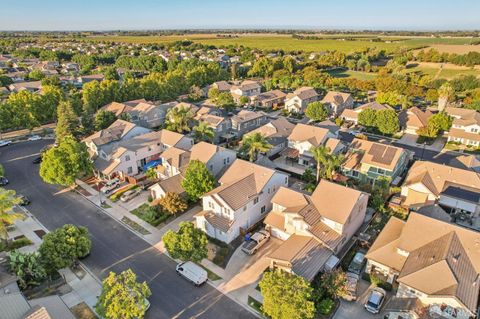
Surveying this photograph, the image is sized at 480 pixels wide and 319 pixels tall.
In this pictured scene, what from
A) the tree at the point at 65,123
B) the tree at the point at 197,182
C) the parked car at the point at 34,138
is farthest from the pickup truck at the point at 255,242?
the parked car at the point at 34,138

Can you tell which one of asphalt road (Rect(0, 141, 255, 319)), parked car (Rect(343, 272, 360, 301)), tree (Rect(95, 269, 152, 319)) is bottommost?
asphalt road (Rect(0, 141, 255, 319))

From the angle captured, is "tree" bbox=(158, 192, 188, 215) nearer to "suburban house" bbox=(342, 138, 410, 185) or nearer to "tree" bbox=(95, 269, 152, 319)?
"tree" bbox=(95, 269, 152, 319)

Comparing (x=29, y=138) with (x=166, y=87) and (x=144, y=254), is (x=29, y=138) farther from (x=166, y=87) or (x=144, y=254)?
(x=144, y=254)

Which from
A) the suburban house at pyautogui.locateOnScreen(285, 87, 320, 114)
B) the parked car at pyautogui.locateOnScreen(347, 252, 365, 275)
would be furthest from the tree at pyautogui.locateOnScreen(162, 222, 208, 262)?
the suburban house at pyautogui.locateOnScreen(285, 87, 320, 114)

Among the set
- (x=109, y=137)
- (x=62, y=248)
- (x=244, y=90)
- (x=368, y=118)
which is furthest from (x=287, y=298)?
→ (x=244, y=90)

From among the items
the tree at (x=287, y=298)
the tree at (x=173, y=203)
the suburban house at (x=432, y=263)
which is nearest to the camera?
the tree at (x=287, y=298)

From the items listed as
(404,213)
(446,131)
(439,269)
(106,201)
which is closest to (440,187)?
(404,213)

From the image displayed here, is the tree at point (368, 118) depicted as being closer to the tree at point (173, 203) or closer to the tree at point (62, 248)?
the tree at point (173, 203)

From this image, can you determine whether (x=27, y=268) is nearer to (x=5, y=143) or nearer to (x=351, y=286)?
(x=351, y=286)
